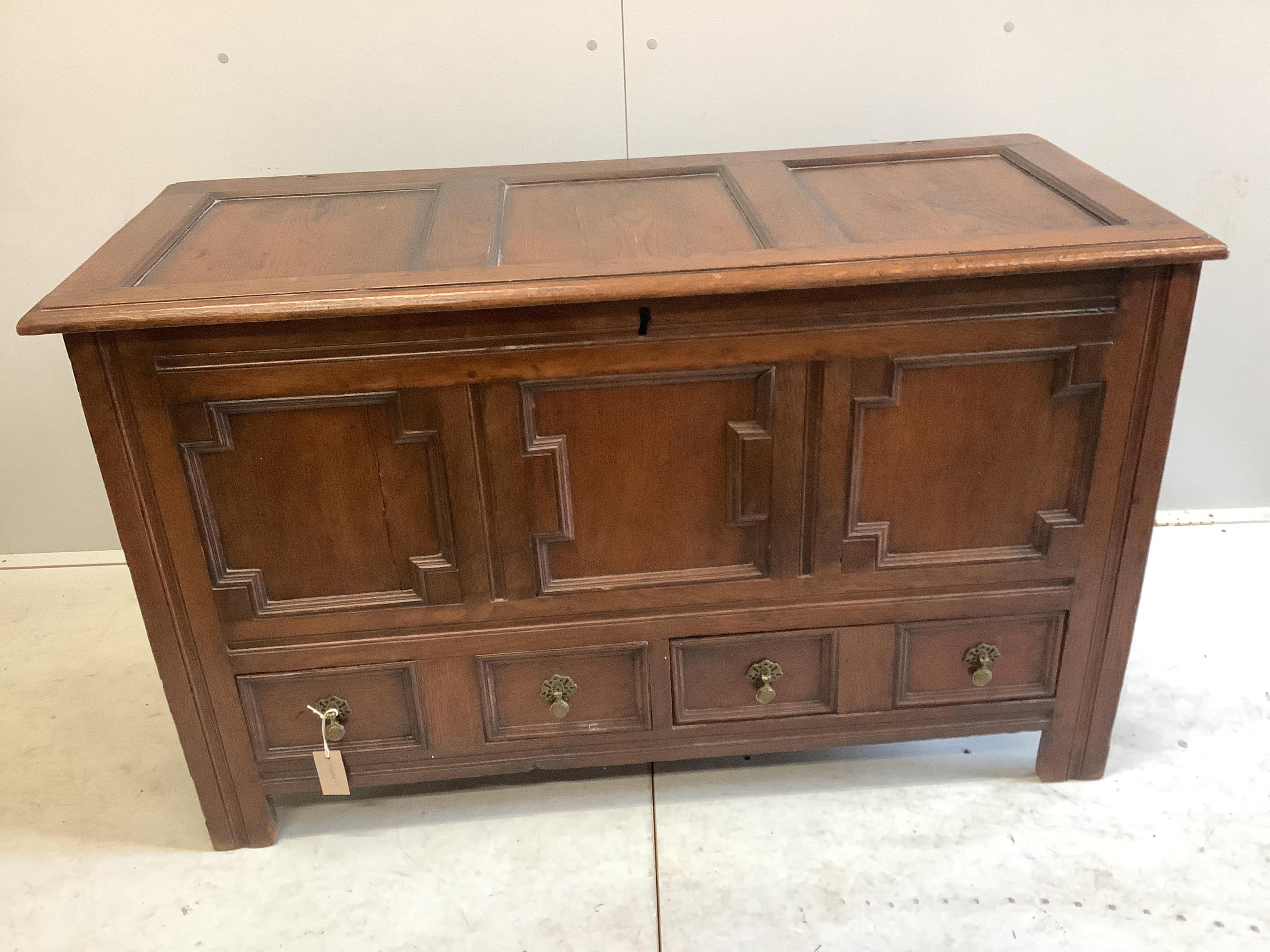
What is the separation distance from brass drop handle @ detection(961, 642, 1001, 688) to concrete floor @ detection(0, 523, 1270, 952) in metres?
0.23

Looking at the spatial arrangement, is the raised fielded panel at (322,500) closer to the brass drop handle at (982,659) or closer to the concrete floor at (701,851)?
the concrete floor at (701,851)

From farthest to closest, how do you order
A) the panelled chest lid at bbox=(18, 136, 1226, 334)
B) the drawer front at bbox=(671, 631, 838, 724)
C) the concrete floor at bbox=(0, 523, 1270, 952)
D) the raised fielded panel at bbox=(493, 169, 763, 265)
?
the drawer front at bbox=(671, 631, 838, 724), the concrete floor at bbox=(0, 523, 1270, 952), the raised fielded panel at bbox=(493, 169, 763, 265), the panelled chest lid at bbox=(18, 136, 1226, 334)

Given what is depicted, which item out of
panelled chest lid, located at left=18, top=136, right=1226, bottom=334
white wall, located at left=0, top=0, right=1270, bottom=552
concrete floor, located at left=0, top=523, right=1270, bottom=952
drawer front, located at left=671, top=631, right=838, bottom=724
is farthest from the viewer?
white wall, located at left=0, top=0, right=1270, bottom=552

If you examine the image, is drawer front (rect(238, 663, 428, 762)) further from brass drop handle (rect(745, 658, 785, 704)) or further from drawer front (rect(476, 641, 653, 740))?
brass drop handle (rect(745, 658, 785, 704))

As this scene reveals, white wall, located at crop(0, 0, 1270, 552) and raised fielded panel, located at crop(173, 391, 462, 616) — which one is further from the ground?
white wall, located at crop(0, 0, 1270, 552)

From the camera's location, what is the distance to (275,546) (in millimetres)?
1506

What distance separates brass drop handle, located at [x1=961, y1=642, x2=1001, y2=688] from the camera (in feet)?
5.50

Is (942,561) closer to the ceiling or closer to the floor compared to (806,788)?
closer to the ceiling

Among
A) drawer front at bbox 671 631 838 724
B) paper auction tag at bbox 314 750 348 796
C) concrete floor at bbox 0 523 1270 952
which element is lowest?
concrete floor at bbox 0 523 1270 952

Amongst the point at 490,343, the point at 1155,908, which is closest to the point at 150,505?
the point at 490,343

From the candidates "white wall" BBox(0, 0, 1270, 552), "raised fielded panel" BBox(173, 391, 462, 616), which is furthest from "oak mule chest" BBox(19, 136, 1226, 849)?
"white wall" BBox(0, 0, 1270, 552)

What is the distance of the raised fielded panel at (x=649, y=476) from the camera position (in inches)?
57.1

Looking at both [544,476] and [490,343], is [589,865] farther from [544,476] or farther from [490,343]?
[490,343]

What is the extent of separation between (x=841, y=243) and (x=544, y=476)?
512 millimetres
